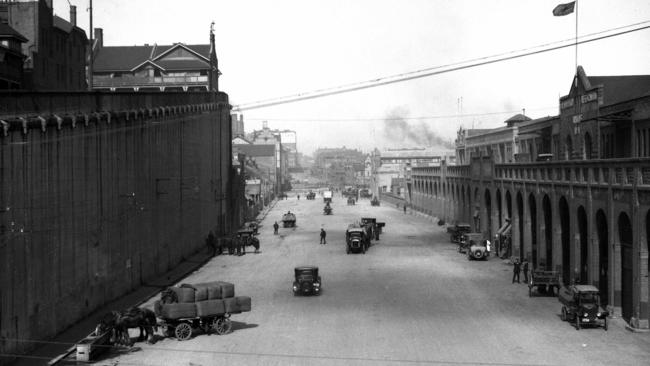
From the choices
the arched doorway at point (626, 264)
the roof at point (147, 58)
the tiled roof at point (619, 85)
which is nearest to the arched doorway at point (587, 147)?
the tiled roof at point (619, 85)

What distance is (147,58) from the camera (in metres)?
97.8

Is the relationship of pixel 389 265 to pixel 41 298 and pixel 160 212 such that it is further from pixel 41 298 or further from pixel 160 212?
pixel 41 298

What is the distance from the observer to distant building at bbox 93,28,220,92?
94562 mm

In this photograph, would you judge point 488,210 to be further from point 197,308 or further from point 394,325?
point 197,308

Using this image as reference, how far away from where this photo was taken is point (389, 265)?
155 ft

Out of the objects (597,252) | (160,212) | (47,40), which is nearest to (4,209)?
(160,212)

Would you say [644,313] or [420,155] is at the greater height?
[420,155]

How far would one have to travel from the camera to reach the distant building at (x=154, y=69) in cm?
9456

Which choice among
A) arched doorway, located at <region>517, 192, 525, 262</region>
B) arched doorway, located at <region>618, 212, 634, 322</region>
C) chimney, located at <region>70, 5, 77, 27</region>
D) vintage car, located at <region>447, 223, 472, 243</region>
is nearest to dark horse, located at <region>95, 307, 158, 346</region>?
arched doorway, located at <region>618, 212, 634, 322</region>

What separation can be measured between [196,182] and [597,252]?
3455 cm

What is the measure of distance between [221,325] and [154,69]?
76176mm

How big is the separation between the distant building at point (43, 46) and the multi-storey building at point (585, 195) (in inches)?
1642

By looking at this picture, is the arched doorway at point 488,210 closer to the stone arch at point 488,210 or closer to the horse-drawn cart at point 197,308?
the stone arch at point 488,210

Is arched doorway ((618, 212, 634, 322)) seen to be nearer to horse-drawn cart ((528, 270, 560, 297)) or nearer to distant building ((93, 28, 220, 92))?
horse-drawn cart ((528, 270, 560, 297))
